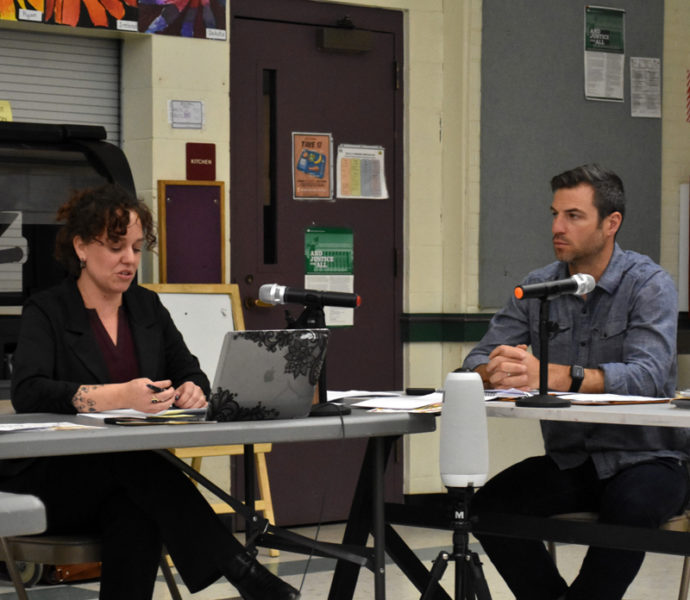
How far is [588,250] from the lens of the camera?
309cm

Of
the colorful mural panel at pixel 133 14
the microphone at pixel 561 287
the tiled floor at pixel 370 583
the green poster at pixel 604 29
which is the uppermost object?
the green poster at pixel 604 29

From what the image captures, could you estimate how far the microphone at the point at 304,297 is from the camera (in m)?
2.62

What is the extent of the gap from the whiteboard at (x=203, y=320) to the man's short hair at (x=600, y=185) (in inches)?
70.6

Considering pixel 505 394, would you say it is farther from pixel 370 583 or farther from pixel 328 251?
pixel 328 251

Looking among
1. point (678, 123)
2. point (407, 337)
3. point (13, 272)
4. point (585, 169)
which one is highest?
point (678, 123)

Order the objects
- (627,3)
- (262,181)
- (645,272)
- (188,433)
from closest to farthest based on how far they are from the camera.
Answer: (188,433), (645,272), (262,181), (627,3)

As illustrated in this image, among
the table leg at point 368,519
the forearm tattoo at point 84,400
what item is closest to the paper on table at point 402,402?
the table leg at point 368,519

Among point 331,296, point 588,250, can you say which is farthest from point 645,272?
point 331,296

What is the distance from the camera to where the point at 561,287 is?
2.64m

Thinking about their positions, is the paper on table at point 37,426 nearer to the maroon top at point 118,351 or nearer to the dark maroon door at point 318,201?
the maroon top at point 118,351

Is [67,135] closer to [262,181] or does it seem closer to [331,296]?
[262,181]

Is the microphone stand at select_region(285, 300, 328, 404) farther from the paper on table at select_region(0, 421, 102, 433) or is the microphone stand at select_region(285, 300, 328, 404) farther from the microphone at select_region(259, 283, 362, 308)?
the paper on table at select_region(0, 421, 102, 433)

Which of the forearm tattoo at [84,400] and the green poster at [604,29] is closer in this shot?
the forearm tattoo at [84,400]

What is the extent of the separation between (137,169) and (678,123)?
2701 millimetres
